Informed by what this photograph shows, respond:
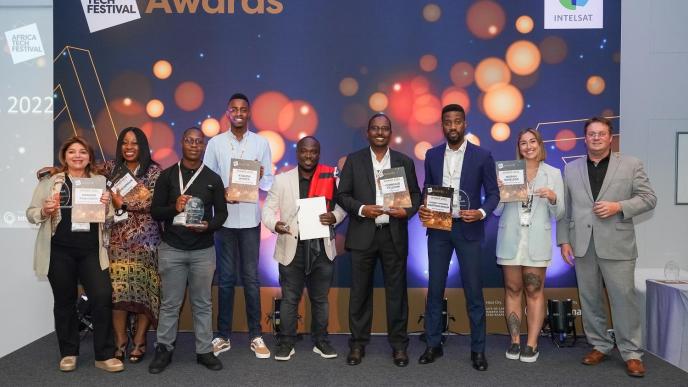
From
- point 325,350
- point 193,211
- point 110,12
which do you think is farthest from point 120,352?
point 110,12

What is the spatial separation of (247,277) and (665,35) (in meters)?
4.77

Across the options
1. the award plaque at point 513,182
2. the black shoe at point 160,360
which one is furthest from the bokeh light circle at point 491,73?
the black shoe at point 160,360

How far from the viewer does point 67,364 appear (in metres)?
3.76

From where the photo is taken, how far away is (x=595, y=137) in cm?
393

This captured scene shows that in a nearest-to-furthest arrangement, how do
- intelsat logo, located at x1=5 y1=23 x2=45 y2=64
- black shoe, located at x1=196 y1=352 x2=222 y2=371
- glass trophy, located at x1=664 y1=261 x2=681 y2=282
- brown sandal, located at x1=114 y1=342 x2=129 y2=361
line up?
black shoe, located at x1=196 y1=352 x2=222 y2=371, brown sandal, located at x1=114 y1=342 x2=129 y2=361, glass trophy, located at x1=664 y1=261 x2=681 y2=282, intelsat logo, located at x1=5 y1=23 x2=45 y2=64

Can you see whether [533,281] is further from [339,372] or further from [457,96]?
[457,96]

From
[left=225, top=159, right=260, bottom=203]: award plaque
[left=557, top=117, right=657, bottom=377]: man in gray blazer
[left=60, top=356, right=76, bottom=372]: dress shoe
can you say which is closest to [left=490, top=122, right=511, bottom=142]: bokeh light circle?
[left=557, top=117, right=657, bottom=377]: man in gray blazer

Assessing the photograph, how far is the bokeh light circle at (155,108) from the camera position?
5.07 metres

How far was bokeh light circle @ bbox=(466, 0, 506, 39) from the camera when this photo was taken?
4957 millimetres

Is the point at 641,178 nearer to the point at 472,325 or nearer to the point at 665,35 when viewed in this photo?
the point at 472,325

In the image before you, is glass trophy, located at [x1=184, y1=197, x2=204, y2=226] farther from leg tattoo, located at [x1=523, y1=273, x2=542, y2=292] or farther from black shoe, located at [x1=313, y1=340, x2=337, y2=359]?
leg tattoo, located at [x1=523, y1=273, x2=542, y2=292]

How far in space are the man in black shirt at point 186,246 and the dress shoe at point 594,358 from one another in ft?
9.31

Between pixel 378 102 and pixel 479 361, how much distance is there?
8.36 ft

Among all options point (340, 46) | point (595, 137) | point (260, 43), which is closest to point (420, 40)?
point (340, 46)
